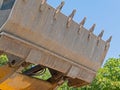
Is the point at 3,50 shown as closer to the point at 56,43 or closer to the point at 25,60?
the point at 25,60

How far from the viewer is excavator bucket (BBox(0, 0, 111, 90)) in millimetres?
5485

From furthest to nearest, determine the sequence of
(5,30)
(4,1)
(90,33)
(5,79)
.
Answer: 1. (90,33)
2. (5,79)
3. (4,1)
4. (5,30)

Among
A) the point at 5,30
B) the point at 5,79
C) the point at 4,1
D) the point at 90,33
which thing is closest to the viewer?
the point at 5,30

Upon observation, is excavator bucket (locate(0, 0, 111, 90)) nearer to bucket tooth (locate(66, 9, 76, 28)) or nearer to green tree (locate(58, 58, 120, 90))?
bucket tooth (locate(66, 9, 76, 28))

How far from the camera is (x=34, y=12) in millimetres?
5672

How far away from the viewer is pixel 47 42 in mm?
6008

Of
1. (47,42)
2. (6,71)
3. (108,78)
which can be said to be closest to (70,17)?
(47,42)

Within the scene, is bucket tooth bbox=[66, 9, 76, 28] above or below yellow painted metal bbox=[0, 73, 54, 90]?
above

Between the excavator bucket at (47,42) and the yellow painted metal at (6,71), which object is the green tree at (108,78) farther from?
the yellow painted metal at (6,71)

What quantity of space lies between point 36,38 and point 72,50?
3.21 ft

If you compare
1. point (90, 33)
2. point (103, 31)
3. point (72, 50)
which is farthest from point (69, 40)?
point (103, 31)

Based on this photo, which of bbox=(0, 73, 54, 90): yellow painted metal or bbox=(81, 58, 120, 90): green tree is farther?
bbox=(81, 58, 120, 90): green tree

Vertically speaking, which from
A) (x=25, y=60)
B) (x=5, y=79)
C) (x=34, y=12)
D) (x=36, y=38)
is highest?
(x=34, y=12)

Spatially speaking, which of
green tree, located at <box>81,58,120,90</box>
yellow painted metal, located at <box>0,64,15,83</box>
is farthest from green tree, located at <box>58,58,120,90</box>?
Result: yellow painted metal, located at <box>0,64,15,83</box>
